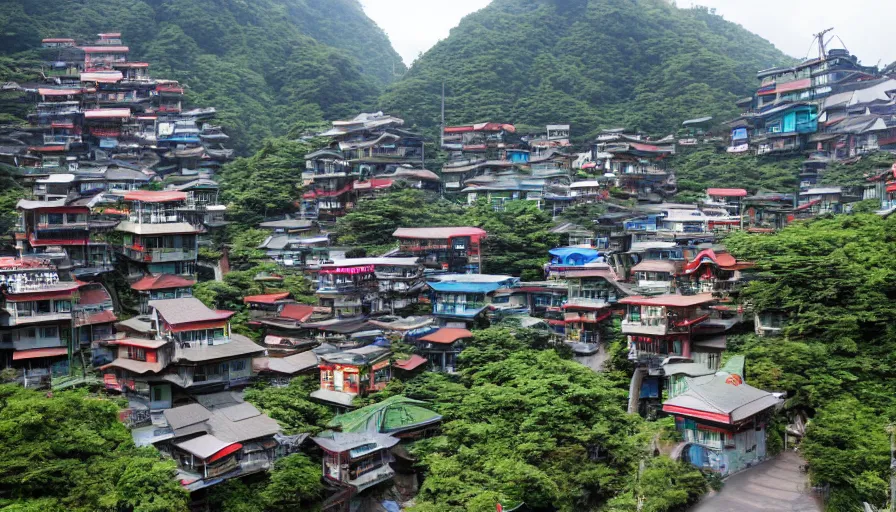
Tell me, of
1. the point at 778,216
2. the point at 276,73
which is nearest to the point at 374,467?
the point at 778,216

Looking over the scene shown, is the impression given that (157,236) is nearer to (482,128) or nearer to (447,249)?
(447,249)

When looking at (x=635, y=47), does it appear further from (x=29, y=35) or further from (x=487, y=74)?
(x=29, y=35)

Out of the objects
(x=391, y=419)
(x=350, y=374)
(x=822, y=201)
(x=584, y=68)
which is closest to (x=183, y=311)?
(x=350, y=374)

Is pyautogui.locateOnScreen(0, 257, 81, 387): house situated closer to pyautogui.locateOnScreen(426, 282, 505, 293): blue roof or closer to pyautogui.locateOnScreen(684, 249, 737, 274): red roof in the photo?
pyautogui.locateOnScreen(426, 282, 505, 293): blue roof

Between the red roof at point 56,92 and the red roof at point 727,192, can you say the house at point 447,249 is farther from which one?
the red roof at point 56,92

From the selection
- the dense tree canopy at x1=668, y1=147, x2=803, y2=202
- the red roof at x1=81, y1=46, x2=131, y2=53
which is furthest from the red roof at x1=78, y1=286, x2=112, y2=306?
the red roof at x1=81, y1=46, x2=131, y2=53

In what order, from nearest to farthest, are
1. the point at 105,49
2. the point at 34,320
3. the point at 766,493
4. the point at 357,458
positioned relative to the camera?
the point at 766,493 → the point at 357,458 → the point at 34,320 → the point at 105,49

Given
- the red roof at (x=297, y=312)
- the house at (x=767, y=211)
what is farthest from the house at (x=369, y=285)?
the house at (x=767, y=211)
